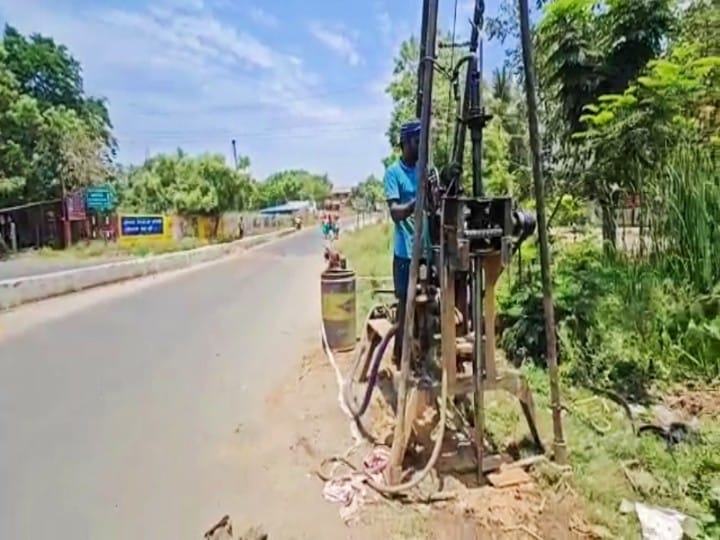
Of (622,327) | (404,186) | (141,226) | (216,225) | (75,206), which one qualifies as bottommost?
(622,327)

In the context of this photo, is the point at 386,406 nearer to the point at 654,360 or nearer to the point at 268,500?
the point at 268,500

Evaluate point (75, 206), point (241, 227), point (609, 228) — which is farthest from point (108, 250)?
point (609, 228)

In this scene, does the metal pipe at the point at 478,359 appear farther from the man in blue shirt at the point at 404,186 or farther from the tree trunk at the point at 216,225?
the tree trunk at the point at 216,225

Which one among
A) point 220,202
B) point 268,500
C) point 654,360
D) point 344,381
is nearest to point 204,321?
point 344,381

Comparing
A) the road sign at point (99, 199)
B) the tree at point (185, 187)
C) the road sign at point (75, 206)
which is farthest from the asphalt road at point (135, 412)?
the tree at point (185, 187)

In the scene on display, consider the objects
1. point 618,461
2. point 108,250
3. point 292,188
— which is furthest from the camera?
point 292,188

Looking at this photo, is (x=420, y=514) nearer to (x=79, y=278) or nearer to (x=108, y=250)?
(x=79, y=278)

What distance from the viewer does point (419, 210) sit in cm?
284

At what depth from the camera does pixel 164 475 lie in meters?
3.24

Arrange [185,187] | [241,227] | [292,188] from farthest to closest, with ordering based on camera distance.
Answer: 1. [292,188]
2. [241,227]
3. [185,187]

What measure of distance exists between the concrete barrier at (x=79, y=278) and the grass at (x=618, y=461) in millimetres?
8231

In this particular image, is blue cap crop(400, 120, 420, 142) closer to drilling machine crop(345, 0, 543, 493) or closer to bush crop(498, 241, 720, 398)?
drilling machine crop(345, 0, 543, 493)

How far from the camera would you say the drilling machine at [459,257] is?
2859 millimetres

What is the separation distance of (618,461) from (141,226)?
24428mm
